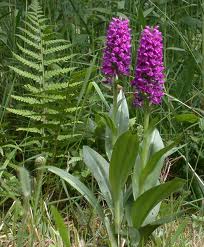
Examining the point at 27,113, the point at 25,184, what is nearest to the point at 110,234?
the point at 27,113

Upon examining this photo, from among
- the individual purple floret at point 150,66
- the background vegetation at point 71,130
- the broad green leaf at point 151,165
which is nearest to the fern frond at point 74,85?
the background vegetation at point 71,130

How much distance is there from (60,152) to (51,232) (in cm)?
64

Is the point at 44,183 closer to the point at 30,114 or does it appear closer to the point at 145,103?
the point at 30,114

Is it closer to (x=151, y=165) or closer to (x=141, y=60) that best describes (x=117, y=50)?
(x=141, y=60)

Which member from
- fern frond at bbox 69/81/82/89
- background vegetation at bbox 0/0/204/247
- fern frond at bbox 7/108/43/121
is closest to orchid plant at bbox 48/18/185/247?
background vegetation at bbox 0/0/204/247

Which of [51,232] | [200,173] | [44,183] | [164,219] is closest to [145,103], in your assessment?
[164,219]

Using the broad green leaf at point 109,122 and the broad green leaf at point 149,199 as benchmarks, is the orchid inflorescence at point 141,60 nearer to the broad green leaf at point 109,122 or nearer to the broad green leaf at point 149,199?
the broad green leaf at point 109,122

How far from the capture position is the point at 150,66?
2.14 meters

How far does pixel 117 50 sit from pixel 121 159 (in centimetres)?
40

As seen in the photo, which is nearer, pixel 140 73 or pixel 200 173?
pixel 140 73

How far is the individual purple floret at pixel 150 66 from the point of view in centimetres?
Result: 214

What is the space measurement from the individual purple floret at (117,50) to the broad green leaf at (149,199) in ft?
1.50

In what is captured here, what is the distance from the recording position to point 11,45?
3613mm

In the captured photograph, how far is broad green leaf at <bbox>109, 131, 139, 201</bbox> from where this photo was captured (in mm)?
2080
